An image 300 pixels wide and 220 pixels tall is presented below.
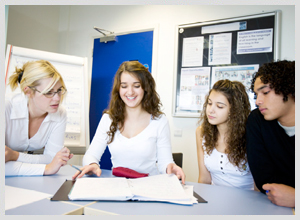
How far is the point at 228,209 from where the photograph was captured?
0.82m

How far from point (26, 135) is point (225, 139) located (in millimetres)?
1260

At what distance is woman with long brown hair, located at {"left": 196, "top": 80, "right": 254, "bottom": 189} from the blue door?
1628 millimetres

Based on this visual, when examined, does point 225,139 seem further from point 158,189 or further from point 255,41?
point 255,41

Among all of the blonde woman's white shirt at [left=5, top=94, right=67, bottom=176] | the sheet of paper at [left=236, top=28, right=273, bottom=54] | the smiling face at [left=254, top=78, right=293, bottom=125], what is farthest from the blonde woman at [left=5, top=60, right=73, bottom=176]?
the sheet of paper at [left=236, top=28, right=273, bottom=54]

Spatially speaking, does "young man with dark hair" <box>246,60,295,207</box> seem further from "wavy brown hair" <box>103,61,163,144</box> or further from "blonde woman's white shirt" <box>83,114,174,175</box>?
"wavy brown hair" <box>103,61,163,144</box>

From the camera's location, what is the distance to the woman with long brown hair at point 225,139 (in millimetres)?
1372

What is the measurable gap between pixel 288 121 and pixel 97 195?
2.94 ft

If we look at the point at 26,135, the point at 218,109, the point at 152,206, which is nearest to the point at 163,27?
the point at 218,109

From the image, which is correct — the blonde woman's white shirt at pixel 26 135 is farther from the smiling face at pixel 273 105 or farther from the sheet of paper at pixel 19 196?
the smiling face at pixel 273 105

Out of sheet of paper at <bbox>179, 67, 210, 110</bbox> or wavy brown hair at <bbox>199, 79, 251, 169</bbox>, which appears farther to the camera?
sheet of paper at <bbox>179, 67, 210, 110</bbox>

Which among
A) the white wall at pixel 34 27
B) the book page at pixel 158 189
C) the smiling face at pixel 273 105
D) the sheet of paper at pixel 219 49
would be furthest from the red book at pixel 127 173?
the white wall at pixel 34 27

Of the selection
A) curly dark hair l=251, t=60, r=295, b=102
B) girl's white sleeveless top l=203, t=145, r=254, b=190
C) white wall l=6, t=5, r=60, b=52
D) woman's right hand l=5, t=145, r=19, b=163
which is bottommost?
girl's white sleeveless top l=203, t=145, r=254, b=190

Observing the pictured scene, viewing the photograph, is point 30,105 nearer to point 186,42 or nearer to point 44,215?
point 44,215

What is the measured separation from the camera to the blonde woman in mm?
1347
